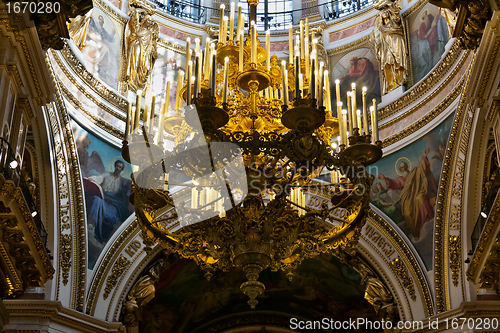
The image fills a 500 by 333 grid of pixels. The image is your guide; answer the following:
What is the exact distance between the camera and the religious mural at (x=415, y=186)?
1281cm

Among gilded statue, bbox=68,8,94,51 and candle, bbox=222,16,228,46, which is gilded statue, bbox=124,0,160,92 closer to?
gilded statue, bbox=68,8,94,51

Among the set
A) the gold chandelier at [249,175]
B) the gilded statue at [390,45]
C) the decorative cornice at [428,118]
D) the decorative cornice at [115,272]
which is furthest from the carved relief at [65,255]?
the gilded statue at [390,45]

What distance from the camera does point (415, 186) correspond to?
13.3 meters

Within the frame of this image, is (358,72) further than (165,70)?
No

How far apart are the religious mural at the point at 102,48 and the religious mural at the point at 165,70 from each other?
1193 mm

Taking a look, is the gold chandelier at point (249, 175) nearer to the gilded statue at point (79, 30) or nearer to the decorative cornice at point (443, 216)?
the decorative cornice at point (443, 216)

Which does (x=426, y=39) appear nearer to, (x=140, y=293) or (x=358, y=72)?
(x=358, y=72)

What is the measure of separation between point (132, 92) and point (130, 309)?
5.04 m

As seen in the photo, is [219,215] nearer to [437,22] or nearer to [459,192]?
[459,192]

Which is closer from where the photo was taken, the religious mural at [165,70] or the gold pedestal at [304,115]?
the gold pedestal at [304,115]

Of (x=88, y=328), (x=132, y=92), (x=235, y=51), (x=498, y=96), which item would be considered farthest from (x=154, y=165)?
(x=132, y=92)

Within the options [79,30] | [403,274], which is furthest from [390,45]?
[79,30]

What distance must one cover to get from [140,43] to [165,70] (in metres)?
1.08

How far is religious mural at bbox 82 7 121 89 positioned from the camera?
14052 millimetres
